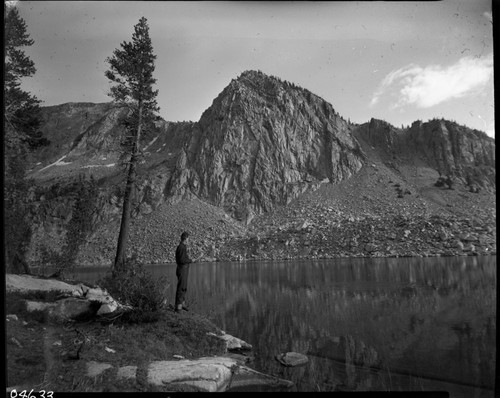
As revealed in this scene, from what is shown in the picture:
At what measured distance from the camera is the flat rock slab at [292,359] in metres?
6.28

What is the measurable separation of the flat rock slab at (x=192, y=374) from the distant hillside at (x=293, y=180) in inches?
1431

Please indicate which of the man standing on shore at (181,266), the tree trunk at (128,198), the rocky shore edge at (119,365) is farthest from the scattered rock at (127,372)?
the tree trunk at (128,198)

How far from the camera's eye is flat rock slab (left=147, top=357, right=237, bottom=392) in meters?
4.71

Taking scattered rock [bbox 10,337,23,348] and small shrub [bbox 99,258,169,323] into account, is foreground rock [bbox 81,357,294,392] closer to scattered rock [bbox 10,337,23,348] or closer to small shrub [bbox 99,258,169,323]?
scattered rock [bbox 10,337,23,348]

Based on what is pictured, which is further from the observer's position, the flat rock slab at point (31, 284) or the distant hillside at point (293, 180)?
the distant hillside at point (293, 180)

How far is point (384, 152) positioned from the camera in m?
76.8

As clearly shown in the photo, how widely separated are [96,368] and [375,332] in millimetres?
6235

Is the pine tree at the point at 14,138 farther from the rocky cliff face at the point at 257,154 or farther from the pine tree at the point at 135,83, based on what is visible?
the rocky cliff face at the point at 257,154

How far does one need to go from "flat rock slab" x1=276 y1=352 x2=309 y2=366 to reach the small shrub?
2.83 metres

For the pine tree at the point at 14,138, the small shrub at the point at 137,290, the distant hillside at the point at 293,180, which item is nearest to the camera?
the pine tree at the point at 14,138

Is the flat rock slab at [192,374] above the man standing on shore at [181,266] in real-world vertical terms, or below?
below

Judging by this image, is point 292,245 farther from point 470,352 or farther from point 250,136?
point 470,352

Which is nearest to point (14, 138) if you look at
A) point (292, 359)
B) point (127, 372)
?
point (127, 372)

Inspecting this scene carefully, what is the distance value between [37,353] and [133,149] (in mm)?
8890
